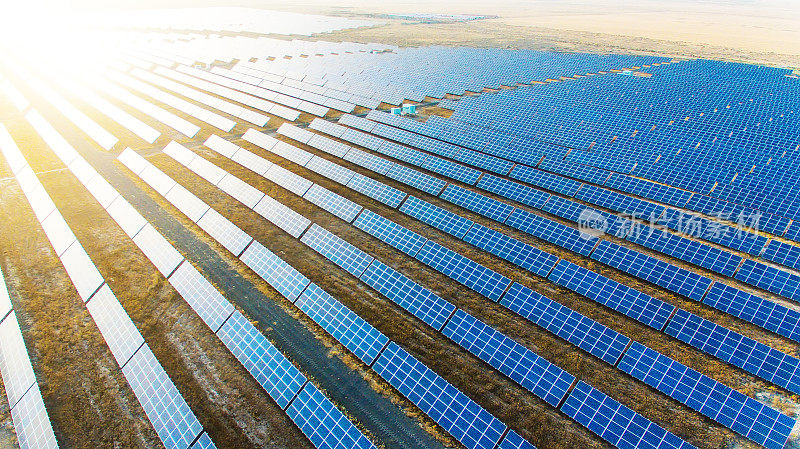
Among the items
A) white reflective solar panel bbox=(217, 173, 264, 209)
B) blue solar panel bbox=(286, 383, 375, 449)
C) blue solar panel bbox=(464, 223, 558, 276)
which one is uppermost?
blue solar panel bbox=(464, 223, 558, 276)

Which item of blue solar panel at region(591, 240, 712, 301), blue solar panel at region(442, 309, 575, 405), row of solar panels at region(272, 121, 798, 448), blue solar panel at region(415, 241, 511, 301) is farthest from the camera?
blue solar panel at region(415, 241, 511, 301)

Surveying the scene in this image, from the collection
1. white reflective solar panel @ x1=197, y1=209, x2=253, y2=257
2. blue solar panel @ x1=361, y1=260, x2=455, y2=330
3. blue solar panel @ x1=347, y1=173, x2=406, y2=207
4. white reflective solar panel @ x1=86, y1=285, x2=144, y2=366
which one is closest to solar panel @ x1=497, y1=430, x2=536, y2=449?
blue solar panel @ x1=361, y1=260, x2=455, y2=330

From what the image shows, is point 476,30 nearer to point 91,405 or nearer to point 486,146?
point 486,146

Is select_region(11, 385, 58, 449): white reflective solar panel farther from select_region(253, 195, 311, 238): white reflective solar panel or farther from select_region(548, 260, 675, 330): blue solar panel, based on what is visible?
select_region(548, 260, 675, 330): blue solar panel

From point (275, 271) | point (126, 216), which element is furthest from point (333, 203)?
point (126, 216)

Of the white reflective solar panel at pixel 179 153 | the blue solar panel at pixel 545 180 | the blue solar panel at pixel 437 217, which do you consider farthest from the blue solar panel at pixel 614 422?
the white reflective solar panel at pixel 179 153

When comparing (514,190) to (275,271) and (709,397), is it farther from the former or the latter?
(275,271)
